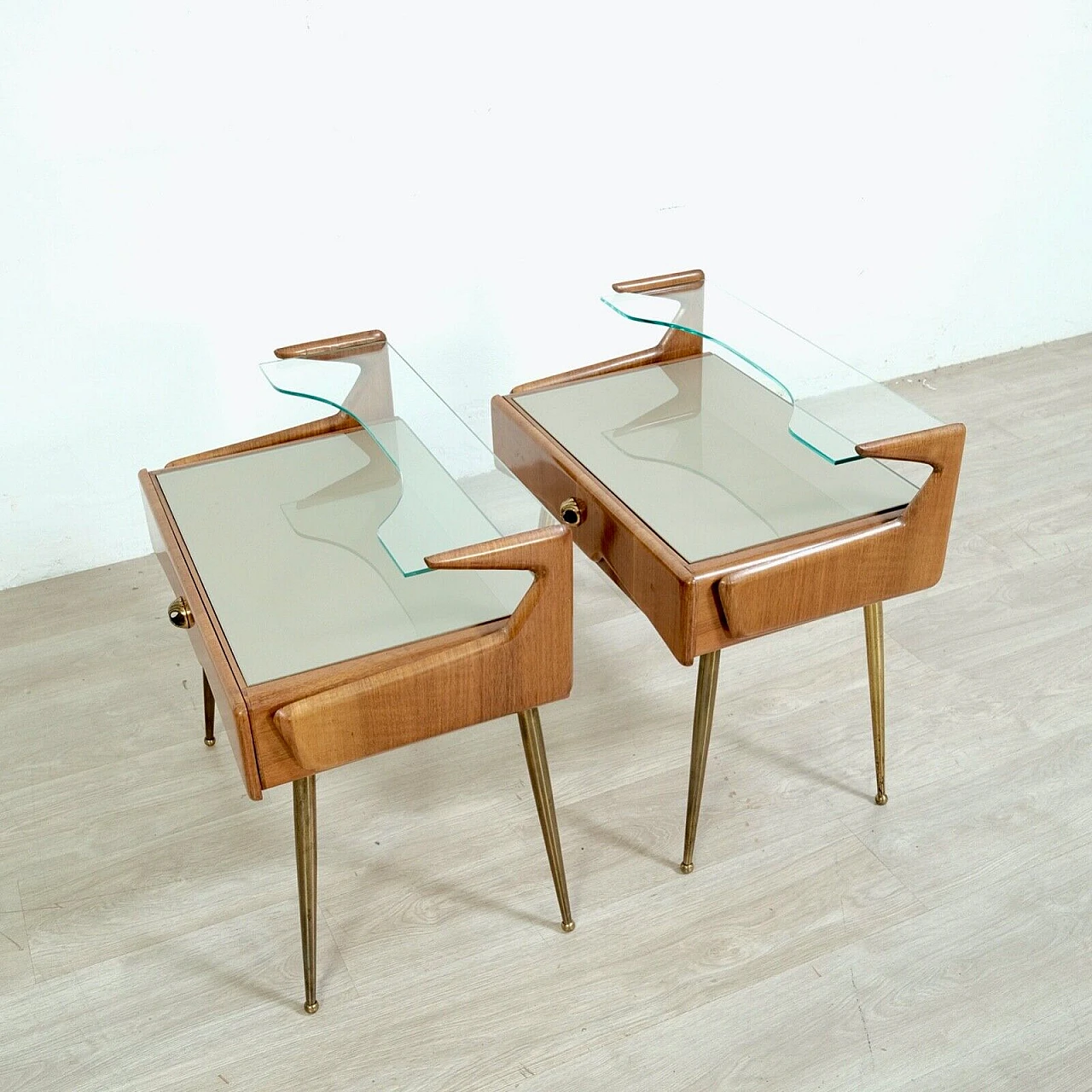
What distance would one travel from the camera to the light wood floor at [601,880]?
1.52 m

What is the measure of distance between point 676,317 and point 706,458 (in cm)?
35

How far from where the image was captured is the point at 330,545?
1569 mm

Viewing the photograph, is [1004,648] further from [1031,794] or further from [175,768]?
[175,768]

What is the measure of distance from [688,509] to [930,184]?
176 cm

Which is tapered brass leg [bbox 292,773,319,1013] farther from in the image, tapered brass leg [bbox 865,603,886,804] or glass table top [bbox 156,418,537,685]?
tapered brass leg [bbox 865,603,886,804]

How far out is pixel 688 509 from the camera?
5.25 ft

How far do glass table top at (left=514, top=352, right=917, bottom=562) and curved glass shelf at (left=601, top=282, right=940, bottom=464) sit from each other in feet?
0.11

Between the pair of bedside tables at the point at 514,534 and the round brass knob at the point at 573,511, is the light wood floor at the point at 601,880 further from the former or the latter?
the round brass knob at the point at 573,511

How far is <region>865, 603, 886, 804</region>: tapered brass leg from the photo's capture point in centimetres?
173

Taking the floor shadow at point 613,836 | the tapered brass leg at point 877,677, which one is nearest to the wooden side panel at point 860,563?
the tapered brass leg at point 877,677

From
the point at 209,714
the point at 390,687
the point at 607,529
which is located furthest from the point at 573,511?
the point at 209,714

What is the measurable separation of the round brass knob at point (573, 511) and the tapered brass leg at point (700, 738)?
25cm

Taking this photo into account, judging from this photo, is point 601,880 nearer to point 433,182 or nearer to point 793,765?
point 793,765

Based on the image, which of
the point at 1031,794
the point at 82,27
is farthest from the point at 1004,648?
the point at 82,27
